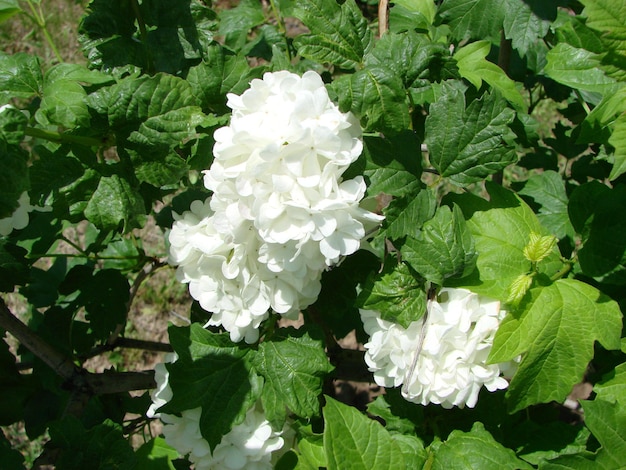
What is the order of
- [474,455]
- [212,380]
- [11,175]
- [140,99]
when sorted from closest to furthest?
[11,175]
[474,455]
[140,99]
[212,380]

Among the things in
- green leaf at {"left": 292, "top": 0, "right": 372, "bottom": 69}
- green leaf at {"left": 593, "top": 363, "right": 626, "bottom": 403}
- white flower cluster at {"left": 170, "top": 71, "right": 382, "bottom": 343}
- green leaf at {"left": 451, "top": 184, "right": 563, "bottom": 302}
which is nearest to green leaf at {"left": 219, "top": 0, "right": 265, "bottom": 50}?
green leaf at {"left": 292, "top": 0, "right": 372, "bottom": 69}

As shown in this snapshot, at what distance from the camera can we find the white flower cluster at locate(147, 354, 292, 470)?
5.54 ft

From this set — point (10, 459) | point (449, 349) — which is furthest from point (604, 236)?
point (10, 459)

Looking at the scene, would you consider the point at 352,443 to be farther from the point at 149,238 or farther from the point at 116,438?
the point at 149,238

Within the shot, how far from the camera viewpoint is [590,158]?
2488 mm

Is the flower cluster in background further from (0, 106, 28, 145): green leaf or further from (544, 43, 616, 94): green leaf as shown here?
(544, 43, 616, 94): green leaf

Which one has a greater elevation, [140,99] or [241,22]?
[140,99]

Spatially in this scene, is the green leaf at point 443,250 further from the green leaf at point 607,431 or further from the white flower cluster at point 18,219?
the white flower cluster at point 18,219

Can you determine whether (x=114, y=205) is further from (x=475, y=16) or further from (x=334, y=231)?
(x=475, y=16)

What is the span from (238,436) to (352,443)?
0.46m

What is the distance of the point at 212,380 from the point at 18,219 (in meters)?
0.67

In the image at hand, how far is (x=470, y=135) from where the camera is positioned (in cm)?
157

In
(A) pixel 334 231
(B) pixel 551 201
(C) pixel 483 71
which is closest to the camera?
(A) pixel 334 231

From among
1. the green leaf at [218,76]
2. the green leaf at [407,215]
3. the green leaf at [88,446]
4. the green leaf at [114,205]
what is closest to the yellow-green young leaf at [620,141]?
the green leaf at [407,215]
